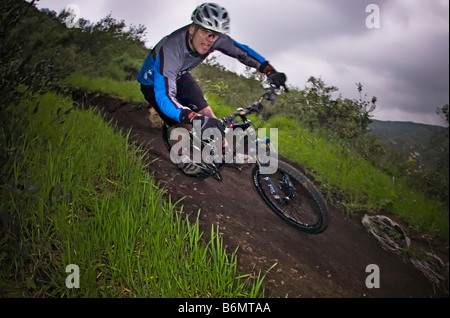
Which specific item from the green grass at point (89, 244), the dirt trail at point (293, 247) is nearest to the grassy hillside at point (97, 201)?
the green grass at point (89, 244)

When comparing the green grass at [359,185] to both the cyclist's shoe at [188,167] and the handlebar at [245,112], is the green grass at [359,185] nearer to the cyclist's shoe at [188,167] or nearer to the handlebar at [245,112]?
the handlebar at [245,112]

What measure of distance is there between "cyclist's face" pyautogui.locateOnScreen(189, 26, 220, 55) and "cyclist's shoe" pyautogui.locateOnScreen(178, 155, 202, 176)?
1.79 metres

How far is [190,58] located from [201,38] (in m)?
0.36

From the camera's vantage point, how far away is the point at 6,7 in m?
2.58

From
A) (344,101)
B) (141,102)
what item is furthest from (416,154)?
(141,102)

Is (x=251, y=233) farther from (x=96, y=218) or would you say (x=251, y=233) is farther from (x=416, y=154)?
(x=416, y=154)

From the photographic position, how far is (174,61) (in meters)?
3.60

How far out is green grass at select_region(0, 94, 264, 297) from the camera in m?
2.21

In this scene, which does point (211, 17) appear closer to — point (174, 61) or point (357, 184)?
point (174, 61)

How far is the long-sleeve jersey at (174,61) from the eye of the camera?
335 centimetres

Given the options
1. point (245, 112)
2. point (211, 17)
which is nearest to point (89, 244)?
point (245, 112)

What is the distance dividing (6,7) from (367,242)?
5223 mm

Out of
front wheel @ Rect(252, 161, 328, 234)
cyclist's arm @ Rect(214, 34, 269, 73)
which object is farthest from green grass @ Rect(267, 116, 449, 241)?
cyclist's arm @ Rect(214, 34, 269, 73)

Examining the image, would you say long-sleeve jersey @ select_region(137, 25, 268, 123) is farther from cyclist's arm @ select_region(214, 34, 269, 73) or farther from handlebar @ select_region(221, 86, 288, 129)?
handlebar @ select_region(221, 86, 288, 129)
